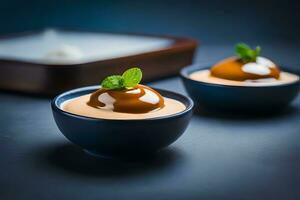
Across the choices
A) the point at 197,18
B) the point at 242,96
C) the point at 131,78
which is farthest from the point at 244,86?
the point at 197,18

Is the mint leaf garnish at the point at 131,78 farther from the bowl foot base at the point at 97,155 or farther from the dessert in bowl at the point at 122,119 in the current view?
the bowl foot base at the point at 97,155

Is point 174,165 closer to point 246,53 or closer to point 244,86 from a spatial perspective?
point 244,86

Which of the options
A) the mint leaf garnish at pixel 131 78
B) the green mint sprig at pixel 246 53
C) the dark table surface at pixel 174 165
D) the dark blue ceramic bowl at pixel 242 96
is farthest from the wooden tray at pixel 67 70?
the mint leaf garnish at pixel 131 78

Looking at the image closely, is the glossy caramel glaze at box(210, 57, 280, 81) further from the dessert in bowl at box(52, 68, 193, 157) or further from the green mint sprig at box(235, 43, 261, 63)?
the dessert in bowl at box(52, 68, 193, 157)

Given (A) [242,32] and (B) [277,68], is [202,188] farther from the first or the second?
(A) [242,32]

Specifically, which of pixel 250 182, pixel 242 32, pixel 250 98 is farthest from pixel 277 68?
pixel 242 32

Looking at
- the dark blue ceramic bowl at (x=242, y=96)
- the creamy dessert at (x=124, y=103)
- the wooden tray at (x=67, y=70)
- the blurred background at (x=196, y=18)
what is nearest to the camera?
the creamy dessert at (x=124, y=103)
